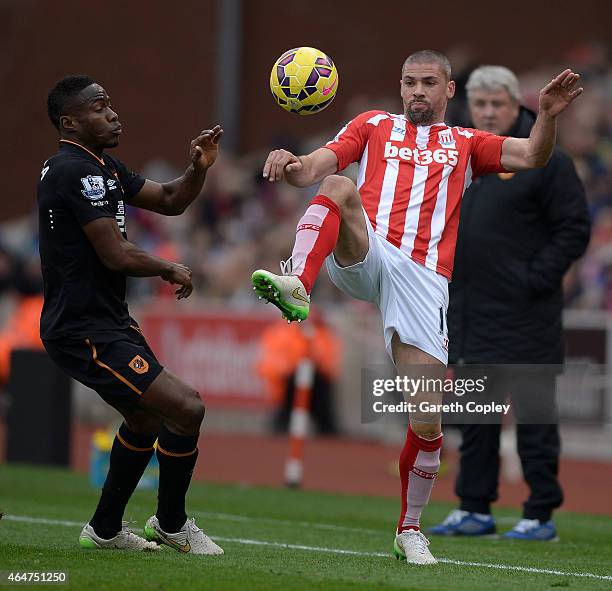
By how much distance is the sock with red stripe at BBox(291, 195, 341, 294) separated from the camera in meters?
6.37

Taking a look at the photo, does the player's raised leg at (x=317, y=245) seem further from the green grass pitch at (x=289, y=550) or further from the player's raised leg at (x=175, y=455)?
the green grass pitch at (x=289, y=550)

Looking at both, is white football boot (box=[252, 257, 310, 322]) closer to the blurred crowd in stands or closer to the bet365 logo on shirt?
the bet365 logo on shirt

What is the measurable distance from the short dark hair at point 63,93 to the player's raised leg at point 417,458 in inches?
79.6

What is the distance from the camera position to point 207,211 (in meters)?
21.7

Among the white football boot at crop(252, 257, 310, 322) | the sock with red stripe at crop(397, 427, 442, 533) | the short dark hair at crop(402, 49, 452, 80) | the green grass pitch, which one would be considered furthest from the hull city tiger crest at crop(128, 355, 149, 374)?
the short dark hair at crop(402, 49, 452, 80)

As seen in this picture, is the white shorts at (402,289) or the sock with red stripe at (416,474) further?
the sock with red stripe at (416,474)

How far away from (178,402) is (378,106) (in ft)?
55.5

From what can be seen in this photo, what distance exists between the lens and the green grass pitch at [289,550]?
598cm

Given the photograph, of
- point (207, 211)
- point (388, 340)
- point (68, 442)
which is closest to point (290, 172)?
point (388, 340)

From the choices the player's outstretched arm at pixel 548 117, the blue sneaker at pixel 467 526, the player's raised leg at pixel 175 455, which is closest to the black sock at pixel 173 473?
the player's raised leg at pixel 175 455

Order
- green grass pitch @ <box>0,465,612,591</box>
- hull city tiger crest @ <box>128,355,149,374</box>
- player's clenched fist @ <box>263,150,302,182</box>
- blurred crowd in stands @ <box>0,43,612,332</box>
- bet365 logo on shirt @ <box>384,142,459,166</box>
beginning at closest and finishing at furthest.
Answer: green grass pitch @ <box>0,465,612,591</box>
player's clenched fist @ <box>263,150,302,182</box>
hull city tiger crest @ <box>128,355,149,374</box>
bet365 logo on shirt @ <box>384,142,459,166</box>
blurred crowd in stands @ <box>0,43,612,332</box>

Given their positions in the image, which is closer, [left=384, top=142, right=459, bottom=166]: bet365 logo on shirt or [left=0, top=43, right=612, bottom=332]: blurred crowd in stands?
[left=384, top=142, right=459, bottom=166]: bet365 logo on shirt

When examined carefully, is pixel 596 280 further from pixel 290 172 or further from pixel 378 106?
pixel 290 172

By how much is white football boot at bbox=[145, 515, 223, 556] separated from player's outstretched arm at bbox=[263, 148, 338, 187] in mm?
1822
